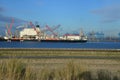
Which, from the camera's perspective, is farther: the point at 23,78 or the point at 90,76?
the point at 90,76

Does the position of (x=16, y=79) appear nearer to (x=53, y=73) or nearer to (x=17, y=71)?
(x=17, y=71)

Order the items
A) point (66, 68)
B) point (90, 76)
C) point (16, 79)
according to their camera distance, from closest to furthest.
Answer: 1. point (16, 79)
2. point (66, 68)
3. point (90, 76)

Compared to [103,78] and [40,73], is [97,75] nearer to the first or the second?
[103,78]

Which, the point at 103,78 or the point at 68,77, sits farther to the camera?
the point at 103,78

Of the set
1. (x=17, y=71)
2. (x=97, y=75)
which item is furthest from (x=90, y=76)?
(x=17, y=71)

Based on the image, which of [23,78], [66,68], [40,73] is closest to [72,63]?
[66,68]

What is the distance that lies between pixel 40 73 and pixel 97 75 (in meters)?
3.21

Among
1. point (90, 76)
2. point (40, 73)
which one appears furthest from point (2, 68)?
point (90, 76)

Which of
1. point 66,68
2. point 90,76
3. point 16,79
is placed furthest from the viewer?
point 90,76

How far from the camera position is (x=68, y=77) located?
13.4 meters

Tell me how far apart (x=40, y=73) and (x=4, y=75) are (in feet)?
5.32

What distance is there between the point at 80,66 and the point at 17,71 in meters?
2.93

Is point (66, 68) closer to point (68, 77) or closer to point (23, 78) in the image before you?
point (68, 77)

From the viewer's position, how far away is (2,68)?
44.3 feet
